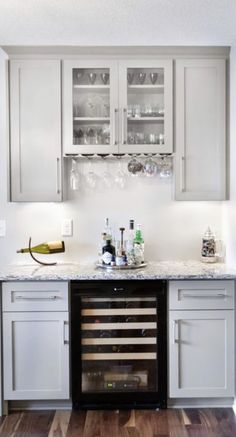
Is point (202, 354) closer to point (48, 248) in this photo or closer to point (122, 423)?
point (122, 423)

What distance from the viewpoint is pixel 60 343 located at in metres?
2.50

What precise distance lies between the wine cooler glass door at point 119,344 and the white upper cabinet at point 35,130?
2.93ft

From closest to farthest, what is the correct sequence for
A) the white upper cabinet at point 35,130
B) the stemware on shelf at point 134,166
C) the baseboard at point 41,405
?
1. the baseboard at point 41,405
2. the white upper cabinet at point 35,130
3. the stemware on shelf at point 134,166

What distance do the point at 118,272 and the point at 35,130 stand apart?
46.3 inches

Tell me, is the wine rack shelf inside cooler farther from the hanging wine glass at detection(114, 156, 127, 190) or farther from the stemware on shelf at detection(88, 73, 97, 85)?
the stemware on shelf at detection(88, 73, 97, 85)

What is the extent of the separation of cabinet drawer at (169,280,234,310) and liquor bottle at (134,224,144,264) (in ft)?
1.33

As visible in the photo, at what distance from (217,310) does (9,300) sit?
136 centimetres

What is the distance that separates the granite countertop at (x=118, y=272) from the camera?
8.09 feet

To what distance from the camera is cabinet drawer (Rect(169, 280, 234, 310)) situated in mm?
2508

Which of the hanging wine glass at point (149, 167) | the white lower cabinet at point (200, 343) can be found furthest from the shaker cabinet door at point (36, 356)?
the hanging wine glass at point (149, 167)

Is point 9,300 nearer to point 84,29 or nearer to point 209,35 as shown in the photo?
point 84,29

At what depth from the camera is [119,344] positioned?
2.54 m

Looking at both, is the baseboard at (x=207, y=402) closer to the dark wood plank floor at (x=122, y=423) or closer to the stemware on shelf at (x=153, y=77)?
the dark wood plank floor at (x=122, y=423)

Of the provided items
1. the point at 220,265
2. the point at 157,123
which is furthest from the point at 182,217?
the point at 157,123
